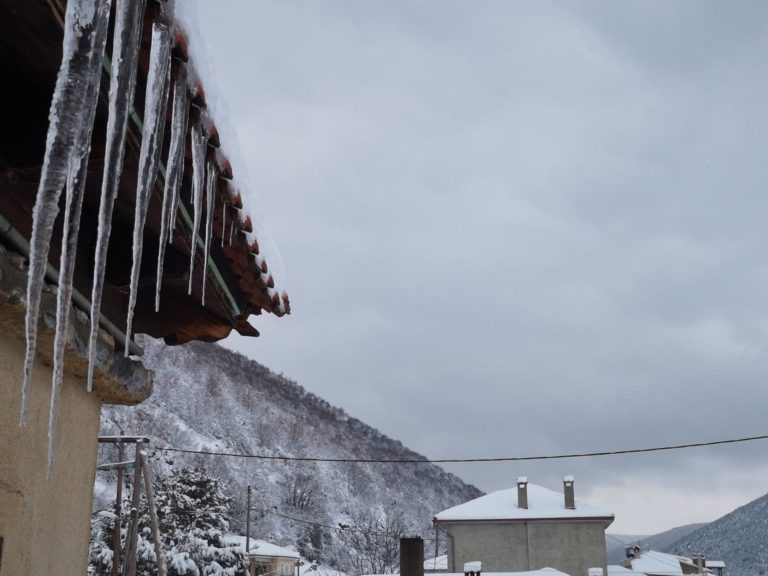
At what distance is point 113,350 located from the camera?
10.5ft

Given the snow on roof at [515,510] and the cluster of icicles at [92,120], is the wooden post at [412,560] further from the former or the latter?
the snow on roof at [515,510]

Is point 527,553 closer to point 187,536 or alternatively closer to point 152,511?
point 187,536

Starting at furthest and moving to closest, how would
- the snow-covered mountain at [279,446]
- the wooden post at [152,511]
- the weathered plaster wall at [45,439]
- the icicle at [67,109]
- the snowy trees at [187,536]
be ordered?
the snow-covered mountain at [279,446] → the snowy trees at [187,536] → the wooden post at [152,511] → the weathered plaster wall at [45,439] → the icicle at [67,109]

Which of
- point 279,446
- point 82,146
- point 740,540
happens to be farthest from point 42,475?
point 740,540

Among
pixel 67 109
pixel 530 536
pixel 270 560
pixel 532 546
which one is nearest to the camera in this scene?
pixel 67 109

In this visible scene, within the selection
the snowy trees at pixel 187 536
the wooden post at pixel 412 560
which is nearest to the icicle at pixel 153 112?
the wooden post at pixel 412 560

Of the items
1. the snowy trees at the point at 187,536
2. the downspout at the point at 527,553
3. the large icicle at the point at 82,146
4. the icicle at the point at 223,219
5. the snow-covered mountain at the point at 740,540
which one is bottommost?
the snow-covered mountain at the point at 740,540

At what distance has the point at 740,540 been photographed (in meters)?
76.6

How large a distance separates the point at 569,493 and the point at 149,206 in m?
27.3

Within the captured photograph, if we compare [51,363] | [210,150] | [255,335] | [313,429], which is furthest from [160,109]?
A: [313,429]

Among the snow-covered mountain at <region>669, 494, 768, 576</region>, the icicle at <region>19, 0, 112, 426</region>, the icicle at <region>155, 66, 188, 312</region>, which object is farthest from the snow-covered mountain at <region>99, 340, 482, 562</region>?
the icicle at <region>19, 0, 112, 426</region>

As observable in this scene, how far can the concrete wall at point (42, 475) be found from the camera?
8.00 feet

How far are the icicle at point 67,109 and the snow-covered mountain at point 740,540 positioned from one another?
73.2m

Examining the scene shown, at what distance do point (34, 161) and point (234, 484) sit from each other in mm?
54173
